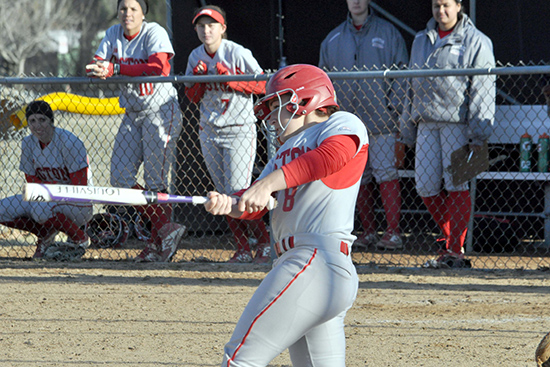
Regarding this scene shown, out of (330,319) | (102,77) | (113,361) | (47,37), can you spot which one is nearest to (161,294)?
(113,361)

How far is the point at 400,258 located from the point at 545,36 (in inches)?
118

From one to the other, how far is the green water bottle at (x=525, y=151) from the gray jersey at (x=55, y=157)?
411cm

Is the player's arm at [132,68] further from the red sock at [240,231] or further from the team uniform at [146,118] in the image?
the red sock at [240,231]

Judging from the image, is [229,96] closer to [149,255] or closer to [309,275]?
[149,255]

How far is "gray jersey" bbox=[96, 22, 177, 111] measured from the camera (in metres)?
5.87

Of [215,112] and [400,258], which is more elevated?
[215,112]

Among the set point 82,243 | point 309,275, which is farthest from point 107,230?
point 309,275

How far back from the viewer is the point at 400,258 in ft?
20.9

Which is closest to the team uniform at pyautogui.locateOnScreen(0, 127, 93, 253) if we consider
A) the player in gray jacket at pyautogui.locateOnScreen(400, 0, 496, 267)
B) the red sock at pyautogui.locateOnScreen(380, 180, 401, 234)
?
the red sock at pyautogui.locateOnScreen(380, 180, 401, 234)

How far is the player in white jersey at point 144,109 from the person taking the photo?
19.2 ft

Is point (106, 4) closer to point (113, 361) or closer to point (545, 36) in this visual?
point (545, 36)

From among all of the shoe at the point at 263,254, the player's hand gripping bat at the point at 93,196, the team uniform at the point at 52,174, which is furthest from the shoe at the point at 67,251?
the player's hand gripping bat at the point at 93,196

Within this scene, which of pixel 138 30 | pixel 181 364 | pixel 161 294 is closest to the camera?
pixel 181 364

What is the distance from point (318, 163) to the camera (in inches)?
94.3
